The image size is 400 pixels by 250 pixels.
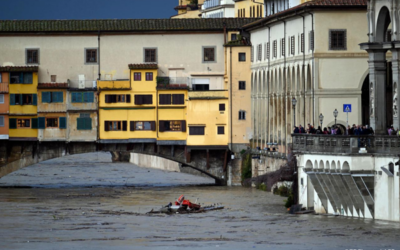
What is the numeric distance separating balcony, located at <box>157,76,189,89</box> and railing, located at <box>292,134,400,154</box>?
1169 inches

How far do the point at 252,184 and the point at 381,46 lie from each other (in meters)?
29.8

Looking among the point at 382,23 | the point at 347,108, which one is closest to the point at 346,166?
the point at 382,23

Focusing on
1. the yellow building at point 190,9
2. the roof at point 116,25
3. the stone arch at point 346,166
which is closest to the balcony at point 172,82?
the roof at point 116,25

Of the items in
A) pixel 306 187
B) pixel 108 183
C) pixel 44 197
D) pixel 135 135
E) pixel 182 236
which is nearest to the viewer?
pixel 182 236

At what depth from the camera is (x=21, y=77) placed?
100 meters

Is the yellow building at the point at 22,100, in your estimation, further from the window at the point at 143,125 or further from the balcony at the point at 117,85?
the window at the point at 143,125

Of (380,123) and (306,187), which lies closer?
(380,123)

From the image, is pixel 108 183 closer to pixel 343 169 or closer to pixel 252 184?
pixel 252 184

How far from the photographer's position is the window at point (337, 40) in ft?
268

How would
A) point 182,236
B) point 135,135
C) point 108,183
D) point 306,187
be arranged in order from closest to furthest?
point 182,236 → point 306,187 → point 135,135 → point 108,183

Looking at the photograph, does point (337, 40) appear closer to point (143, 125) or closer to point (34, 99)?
point (143, 125)

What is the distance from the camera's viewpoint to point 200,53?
101125 mm

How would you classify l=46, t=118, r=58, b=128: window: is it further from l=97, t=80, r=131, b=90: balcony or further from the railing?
the railing

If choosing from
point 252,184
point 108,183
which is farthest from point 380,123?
point 108,183
